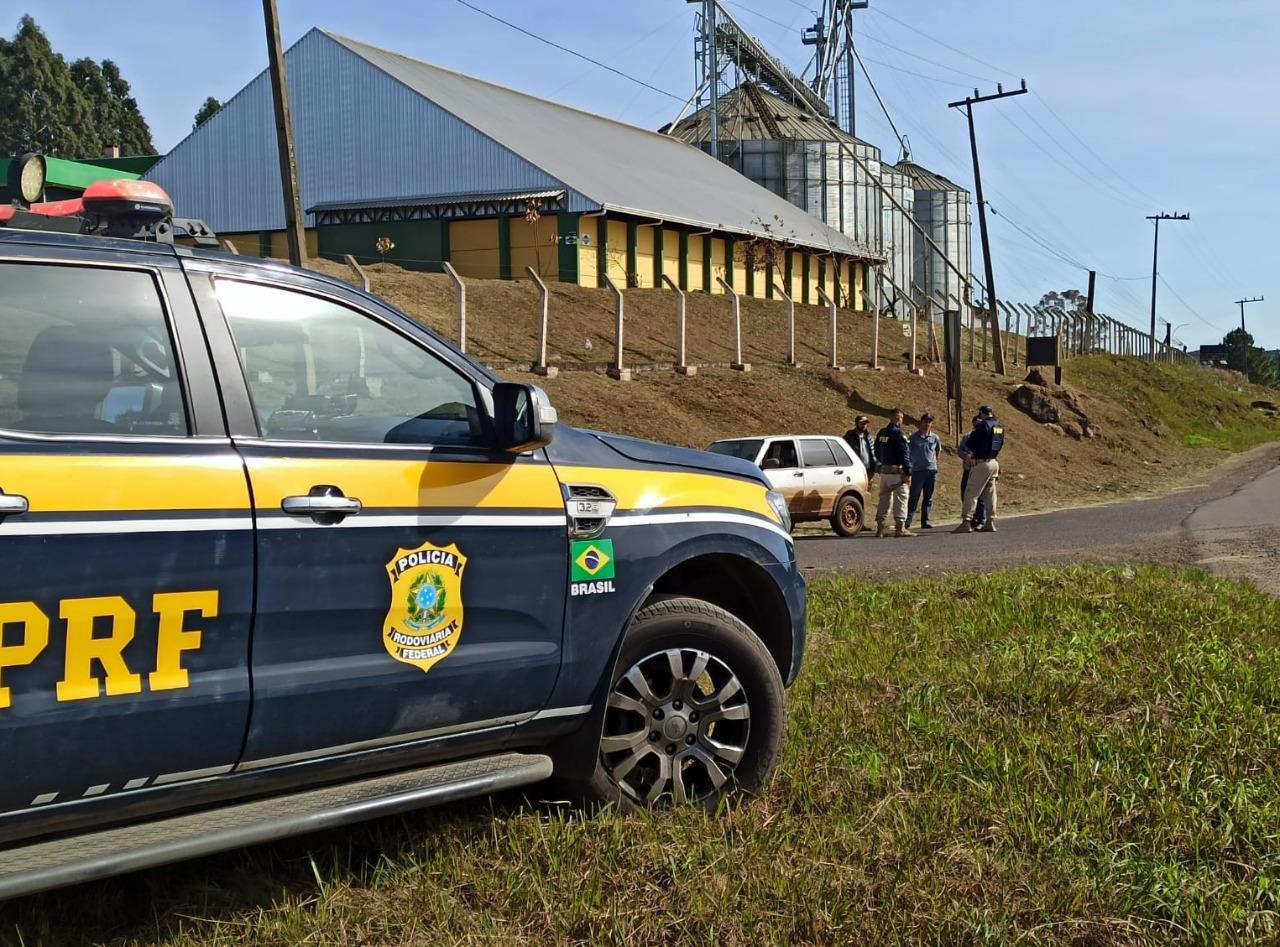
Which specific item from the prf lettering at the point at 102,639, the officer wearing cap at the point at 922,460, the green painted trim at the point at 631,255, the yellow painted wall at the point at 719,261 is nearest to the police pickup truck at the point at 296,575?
the prf lettering at the point at 102,639

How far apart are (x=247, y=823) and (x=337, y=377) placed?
4.40ft

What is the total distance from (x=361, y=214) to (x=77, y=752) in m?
38.7

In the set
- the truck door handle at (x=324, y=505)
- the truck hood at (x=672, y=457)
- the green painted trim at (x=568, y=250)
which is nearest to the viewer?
the truck door handle at (x=324, y=505)

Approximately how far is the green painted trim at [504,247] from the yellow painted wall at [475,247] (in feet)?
0.52

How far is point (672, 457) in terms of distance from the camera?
15.6ft

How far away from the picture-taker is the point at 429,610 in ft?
12.5

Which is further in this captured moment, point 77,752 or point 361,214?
point 361,214

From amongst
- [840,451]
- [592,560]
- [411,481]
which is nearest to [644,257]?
[840,451]

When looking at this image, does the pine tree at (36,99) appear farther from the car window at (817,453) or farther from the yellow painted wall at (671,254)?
the car window at (817,453)

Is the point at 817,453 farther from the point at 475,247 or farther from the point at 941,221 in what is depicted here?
the point at 941,221

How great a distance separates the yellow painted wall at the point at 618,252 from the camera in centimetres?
3828

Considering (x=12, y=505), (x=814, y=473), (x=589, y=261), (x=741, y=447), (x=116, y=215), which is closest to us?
(x=12, y=505)

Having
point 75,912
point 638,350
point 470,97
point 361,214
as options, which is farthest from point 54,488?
point 470,97

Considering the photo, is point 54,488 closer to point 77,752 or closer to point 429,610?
point 77,752
